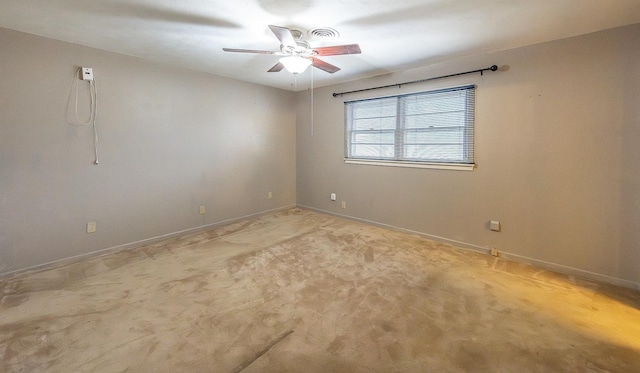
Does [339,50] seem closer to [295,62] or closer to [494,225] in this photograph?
[295,62]

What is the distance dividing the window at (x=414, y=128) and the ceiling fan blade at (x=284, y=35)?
2.17 m

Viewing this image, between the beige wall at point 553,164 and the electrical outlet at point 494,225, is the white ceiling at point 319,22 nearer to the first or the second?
the beige wall at point 553,164

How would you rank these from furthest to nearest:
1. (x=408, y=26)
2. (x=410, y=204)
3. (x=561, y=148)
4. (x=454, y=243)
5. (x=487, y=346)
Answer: (x=410, y=204) < (x=454, y=243) < (x=561, y=148) < (x=408, y=26) < (x=487, y=346)

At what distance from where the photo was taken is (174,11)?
229 centimetres

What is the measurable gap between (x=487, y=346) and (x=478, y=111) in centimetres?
262

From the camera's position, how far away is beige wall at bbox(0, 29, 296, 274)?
2.80 metres

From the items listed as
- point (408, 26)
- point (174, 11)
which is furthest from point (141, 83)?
point (408, 26)

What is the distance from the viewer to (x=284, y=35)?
7.22 feet

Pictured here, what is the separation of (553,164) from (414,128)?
1.62m

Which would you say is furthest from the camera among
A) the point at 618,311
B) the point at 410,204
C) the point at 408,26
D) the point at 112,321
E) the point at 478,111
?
the point at 410,204

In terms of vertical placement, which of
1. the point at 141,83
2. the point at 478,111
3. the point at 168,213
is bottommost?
the point at 168,213

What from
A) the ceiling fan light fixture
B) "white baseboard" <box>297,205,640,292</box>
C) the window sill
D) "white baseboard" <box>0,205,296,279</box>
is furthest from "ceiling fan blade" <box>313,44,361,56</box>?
"white baseboard" <box>0,205,296,279</box>

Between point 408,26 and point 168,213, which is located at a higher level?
point 408,26

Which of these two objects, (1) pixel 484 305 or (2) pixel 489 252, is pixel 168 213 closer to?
(1) pixel 484 305
